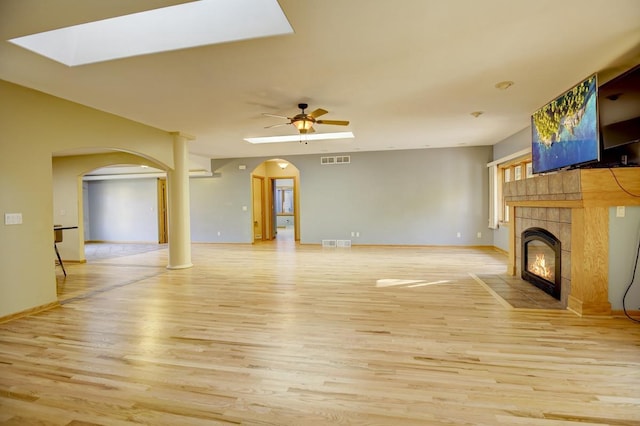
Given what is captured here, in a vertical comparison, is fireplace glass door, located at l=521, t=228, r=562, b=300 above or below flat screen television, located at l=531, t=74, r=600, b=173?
below

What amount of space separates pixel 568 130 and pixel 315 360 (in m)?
3.82

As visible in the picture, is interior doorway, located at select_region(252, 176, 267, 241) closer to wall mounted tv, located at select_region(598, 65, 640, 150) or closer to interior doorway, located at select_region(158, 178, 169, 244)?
interior doorway, located at select_region(158, 178, 169, 244)

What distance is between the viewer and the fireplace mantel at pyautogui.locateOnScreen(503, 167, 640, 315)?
2.97m

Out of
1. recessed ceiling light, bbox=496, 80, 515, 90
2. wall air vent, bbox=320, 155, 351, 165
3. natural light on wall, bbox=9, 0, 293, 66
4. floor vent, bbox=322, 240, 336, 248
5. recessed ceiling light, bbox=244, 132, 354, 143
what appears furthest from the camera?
floor vent, bbox=322, 240, 336, 248

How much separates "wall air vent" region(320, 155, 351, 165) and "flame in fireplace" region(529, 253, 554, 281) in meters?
5.18

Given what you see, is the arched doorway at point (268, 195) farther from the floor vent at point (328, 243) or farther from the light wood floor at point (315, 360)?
the light wood floor at point (315, 360)

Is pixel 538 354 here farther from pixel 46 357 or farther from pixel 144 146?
pixel 144 146

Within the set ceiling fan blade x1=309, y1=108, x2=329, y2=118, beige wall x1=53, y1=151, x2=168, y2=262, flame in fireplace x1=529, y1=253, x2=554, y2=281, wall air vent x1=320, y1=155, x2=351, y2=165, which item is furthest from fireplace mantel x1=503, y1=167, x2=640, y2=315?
beige wall x1=53, y1=151, x2=168, y2=262

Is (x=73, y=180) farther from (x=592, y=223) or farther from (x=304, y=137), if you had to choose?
(x=592, y=223)

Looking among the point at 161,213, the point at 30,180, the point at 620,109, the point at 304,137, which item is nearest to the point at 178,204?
the point at 30,180

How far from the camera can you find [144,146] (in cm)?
507

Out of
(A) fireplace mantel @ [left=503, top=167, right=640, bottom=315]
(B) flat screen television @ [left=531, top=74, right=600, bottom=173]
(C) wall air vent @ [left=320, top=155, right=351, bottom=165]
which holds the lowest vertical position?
(A) fireplace mantel @ [left=503, top=167, right=640, bottom=315]

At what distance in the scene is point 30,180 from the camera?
354 cm

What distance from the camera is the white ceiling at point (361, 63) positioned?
85.0 inches
